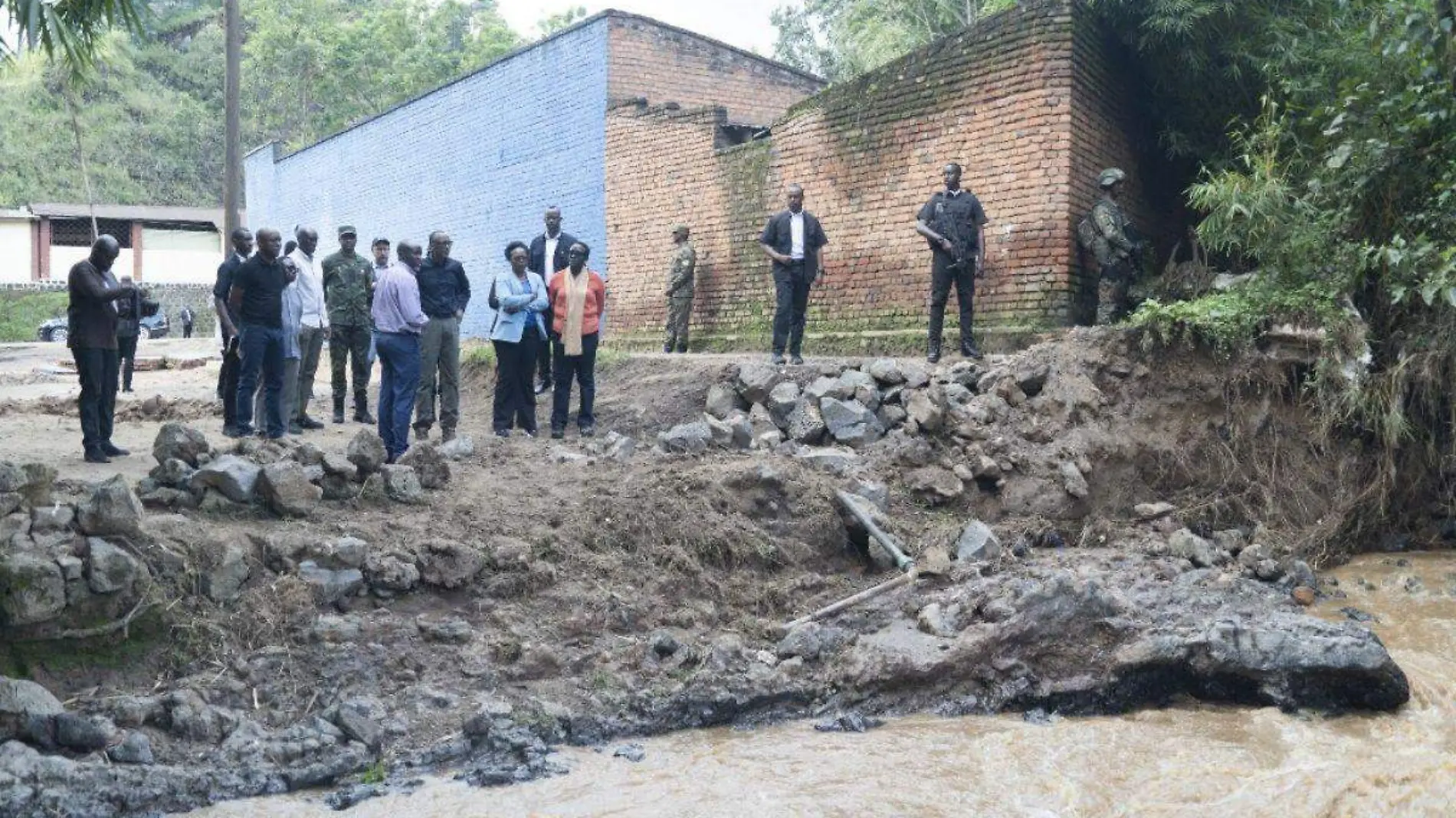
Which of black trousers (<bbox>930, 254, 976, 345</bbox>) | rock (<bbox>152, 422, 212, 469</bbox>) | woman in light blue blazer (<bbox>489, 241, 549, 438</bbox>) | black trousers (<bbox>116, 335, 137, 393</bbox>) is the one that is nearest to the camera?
rock (<bbox>152, 422, 212, 469</bbox>)

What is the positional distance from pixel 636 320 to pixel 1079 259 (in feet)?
19.3

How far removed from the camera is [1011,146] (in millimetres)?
10297

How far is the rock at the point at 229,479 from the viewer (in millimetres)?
6160

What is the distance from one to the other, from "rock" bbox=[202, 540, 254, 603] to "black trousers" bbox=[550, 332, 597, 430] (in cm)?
380

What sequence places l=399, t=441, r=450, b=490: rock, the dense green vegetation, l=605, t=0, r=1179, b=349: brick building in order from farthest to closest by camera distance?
the dense green vegetation → l=605, t=0, r=1179, b=349: brick building → l=399, t=441, r=450, b=490: rock

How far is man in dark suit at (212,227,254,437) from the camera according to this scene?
8.23 m

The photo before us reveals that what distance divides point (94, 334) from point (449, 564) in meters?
3.05

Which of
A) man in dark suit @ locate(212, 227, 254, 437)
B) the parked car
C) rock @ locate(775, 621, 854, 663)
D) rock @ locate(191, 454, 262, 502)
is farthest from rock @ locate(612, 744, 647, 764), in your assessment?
the parked car

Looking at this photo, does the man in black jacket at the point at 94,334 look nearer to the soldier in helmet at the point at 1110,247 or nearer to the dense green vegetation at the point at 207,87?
the soldier in helmet at the point at 1110,247

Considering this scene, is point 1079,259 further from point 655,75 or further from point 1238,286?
point 655,75

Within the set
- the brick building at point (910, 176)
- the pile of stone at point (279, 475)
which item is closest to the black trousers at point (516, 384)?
the pile of stone at point (279, 475)

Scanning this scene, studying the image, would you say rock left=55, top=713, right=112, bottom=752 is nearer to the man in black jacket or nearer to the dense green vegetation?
the man in black jacket

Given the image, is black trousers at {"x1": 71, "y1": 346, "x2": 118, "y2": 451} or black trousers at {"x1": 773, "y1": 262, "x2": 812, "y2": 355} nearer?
black trousers at {"x1": 71, "y1": 346, "x2": 118, "y2": 451}

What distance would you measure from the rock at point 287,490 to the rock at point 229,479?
6 cm
